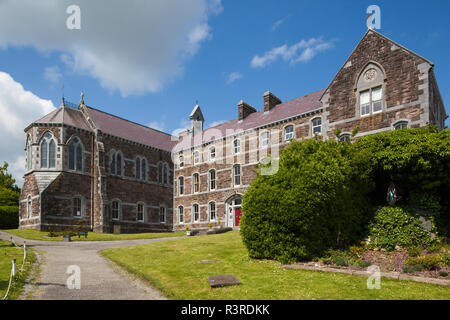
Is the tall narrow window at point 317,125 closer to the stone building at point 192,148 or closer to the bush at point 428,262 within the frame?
the stone building at point 192,148

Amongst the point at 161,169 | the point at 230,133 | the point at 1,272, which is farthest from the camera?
the point at 161,169

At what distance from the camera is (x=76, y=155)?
3481 cm

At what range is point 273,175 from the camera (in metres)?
15.1

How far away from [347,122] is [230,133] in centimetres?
1528

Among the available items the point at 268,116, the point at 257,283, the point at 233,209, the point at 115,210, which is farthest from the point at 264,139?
the point at 257,283

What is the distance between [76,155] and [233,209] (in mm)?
17003

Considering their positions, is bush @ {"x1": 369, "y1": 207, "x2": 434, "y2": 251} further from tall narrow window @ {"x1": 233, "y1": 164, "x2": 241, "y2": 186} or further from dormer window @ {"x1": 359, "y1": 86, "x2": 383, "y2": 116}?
tall narrow window @ {"x1": 233, "y1": 164, "x2": 241, "y2": 186}

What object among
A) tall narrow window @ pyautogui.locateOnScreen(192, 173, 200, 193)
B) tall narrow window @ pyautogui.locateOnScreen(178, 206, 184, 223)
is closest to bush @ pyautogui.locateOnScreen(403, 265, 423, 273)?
tall narrow window @ pyautogui.locateOnScreen(192, 173, 200, 193)

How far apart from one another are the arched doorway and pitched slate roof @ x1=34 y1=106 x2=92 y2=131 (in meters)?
16.9

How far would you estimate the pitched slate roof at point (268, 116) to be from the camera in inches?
1250

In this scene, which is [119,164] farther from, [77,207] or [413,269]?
[413,269]

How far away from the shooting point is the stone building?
22972 mm

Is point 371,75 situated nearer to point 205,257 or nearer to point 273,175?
point 273,175
